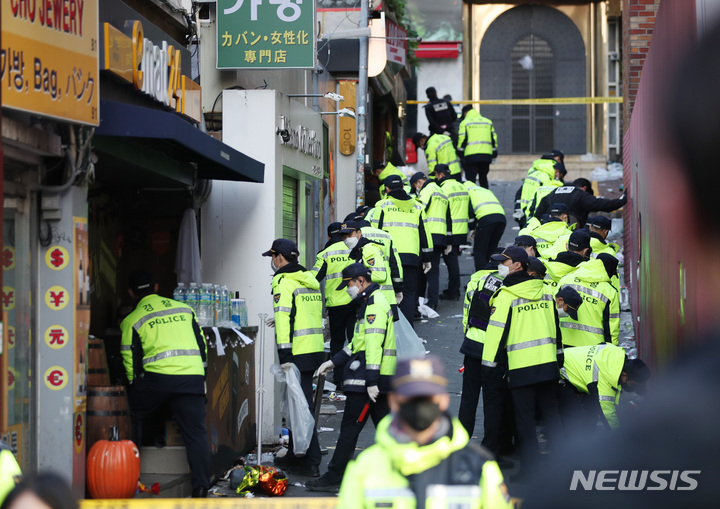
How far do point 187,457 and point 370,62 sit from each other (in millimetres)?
13411

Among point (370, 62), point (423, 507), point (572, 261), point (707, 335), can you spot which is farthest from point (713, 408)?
point (370, 62)

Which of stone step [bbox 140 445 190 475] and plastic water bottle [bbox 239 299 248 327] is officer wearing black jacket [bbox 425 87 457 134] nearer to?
plastic water bottle [bbox 239 299 248 327]

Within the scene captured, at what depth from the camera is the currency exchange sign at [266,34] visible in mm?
11797

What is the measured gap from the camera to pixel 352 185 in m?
20.0

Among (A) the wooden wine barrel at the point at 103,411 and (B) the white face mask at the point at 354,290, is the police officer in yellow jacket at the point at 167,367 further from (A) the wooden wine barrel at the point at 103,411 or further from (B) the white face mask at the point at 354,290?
(B) the white face mask at the point at 354,290

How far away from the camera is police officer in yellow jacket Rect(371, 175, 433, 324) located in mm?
14867

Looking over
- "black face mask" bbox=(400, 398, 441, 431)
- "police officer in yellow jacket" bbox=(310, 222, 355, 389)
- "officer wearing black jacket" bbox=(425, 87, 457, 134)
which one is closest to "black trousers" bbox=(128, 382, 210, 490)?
"police officer in yellow jacket" bbox=(310, 222, 355, 389)

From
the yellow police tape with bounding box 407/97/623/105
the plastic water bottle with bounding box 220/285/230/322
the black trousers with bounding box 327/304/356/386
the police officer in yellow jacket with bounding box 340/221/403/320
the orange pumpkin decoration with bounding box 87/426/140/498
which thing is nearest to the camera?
the orange pumpkin decoration with bounding box 87/426/140/498

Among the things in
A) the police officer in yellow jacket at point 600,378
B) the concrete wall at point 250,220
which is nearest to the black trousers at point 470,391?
the police officer in yellow jacket at point 600,378

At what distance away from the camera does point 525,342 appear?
9562 millimetres

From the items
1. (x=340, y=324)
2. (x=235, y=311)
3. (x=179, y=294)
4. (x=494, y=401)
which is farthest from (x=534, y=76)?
(x=179, y=294)

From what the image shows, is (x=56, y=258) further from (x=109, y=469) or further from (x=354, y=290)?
(x=354, y=290)

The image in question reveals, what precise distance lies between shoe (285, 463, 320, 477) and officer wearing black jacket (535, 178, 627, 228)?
6.82 m

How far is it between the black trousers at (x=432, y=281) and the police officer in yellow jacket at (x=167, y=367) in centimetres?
810
